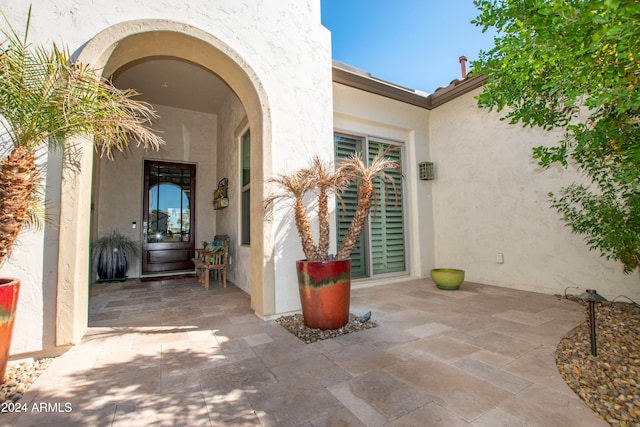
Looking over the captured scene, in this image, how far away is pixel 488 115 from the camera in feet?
15.4

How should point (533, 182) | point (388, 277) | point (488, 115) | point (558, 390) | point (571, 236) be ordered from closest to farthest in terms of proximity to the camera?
1. point (558, 390)
2. point (571, 236)
3. point (533, 182)
4. point (488, 115)
5. point (388, 277)

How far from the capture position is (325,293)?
8.65 ft

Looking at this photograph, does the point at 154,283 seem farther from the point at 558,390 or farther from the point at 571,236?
the point at 571,236

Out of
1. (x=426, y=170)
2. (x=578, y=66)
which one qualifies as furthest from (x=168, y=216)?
(x=578, y=66)

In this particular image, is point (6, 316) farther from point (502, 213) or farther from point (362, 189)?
point (502, 213)

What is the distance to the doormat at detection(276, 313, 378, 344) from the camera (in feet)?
8.36

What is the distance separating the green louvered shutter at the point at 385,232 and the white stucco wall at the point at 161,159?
13.0 ft

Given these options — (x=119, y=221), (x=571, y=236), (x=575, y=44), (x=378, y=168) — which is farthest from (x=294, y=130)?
(x=119, y=221)

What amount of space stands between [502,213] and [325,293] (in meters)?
3.52

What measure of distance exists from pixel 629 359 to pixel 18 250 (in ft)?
14.7

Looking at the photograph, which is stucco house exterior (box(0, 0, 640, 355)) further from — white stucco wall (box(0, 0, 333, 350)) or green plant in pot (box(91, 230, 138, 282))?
green plant in pot (box(91, 230, 138, 282))

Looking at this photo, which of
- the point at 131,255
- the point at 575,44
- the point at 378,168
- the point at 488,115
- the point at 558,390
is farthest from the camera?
the point at 131,255

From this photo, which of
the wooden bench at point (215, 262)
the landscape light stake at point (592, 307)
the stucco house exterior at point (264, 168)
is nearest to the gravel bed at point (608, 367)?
the landscape light stake at point (592, 307)

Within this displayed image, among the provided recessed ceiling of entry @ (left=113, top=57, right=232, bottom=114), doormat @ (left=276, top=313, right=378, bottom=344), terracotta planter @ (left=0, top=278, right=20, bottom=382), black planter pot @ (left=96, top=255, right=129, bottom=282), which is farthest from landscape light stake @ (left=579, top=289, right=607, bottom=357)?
black planter pot @ (left=96, top=255, right=129, bottom=282)
